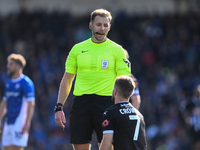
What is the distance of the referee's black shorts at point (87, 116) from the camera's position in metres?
6.13

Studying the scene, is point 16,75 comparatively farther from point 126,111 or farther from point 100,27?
point 126,111

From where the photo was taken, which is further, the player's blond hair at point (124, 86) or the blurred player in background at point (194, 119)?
the blurred player in background at point (194, 119)

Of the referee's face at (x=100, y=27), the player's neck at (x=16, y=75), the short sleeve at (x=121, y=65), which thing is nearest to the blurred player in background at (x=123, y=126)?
the short sleeve at (x=121, y=65)

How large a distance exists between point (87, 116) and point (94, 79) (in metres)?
0.50

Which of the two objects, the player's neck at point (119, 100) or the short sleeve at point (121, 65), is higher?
the short sleeve at point (121, 65)

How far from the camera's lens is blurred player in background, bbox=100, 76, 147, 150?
531cm

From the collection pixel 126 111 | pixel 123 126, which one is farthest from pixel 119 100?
pixel 123 126

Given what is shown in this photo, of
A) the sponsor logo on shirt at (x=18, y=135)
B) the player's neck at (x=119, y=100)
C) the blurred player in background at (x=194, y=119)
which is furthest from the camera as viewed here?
the blurred player in background at (x=194, y=119)

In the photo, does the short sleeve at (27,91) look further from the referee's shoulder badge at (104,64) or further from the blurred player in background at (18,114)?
the referee's shoulder badge at (104,64)

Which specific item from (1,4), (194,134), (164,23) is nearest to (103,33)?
(194,134)

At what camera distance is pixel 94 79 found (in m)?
6.12

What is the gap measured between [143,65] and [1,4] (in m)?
7.39

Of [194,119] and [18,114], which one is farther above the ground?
[18,114]

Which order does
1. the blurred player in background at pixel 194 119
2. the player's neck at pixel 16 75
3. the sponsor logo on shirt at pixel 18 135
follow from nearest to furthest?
the sponsor logo on shirt at pixel 18 135, the player's neck at pixel 16 75, the blurred player in background at pixel 194 119
